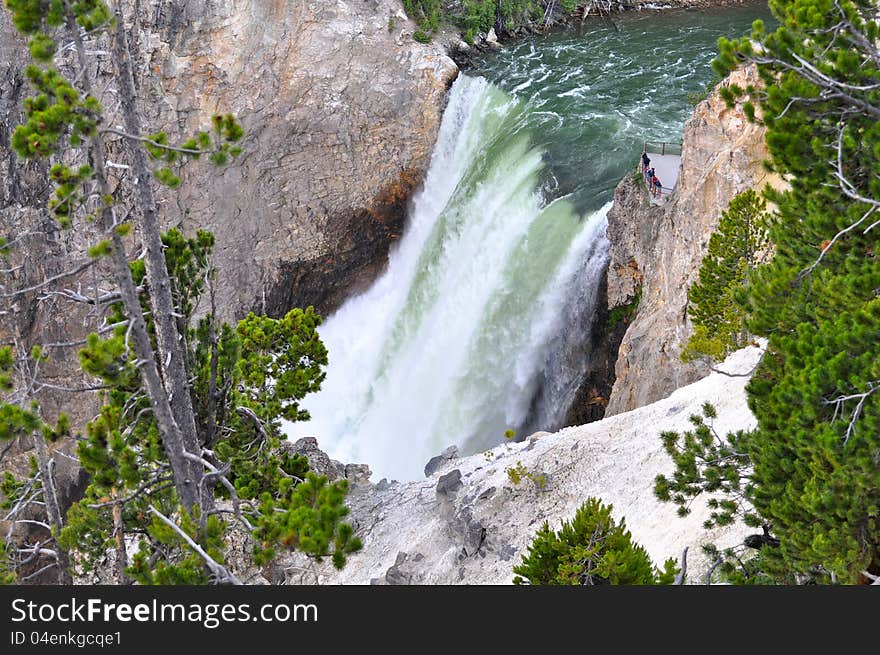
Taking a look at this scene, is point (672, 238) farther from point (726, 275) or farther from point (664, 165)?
point (664, 165)

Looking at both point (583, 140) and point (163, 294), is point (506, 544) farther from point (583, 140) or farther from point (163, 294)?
point (583, 140)

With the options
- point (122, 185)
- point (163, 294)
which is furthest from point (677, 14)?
point (163, 294)

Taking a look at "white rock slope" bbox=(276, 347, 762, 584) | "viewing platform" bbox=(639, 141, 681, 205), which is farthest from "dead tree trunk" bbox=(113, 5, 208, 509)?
"viewing platform" bbox=(639, 141, 681, 205)

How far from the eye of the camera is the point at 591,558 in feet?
31.7

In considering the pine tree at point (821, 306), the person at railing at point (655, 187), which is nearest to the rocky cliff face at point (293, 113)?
the person at railing at point (655, 187)

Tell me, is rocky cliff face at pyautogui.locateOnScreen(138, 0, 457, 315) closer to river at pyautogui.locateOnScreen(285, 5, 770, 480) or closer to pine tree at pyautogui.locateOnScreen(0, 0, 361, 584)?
river at pyautogui.locateOnScreen(285, 5, 770, 480)

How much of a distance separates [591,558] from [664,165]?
1754 cm

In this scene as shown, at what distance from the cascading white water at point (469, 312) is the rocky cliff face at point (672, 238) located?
146cm

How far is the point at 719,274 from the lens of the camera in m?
17.2

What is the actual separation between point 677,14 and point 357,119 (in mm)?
21408

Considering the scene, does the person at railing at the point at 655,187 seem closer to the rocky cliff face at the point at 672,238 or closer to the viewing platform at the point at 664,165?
the viewing platform at the point at 664,165

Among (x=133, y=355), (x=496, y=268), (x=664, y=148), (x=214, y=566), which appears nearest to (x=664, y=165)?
(x=664, y=148)

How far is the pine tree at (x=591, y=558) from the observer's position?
9368 millimetres

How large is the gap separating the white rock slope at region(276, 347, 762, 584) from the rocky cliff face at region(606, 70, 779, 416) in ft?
7.53
